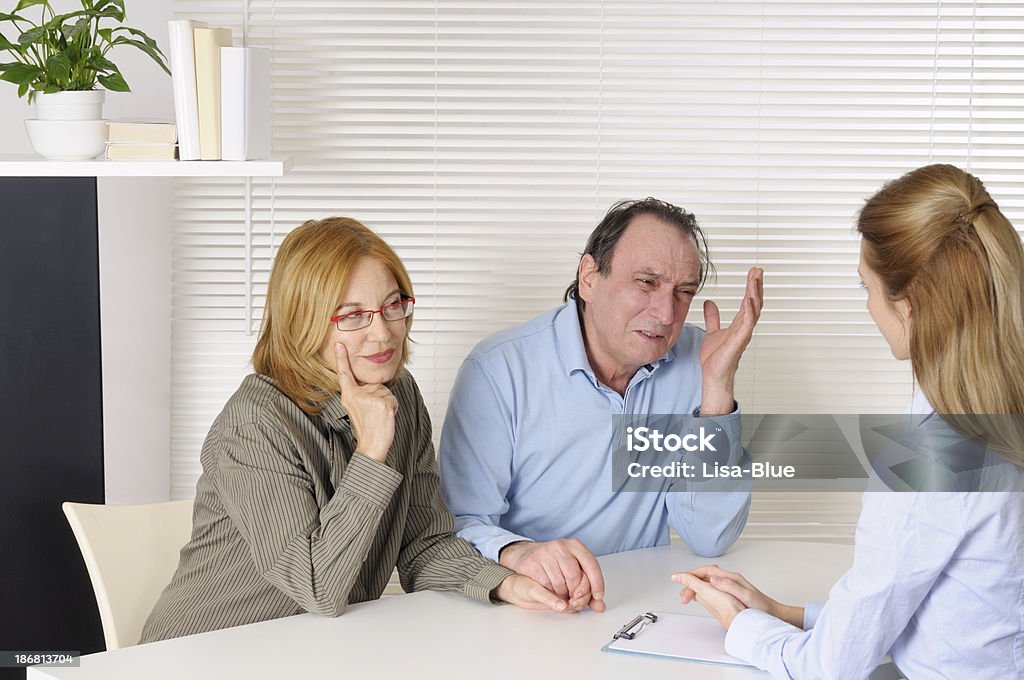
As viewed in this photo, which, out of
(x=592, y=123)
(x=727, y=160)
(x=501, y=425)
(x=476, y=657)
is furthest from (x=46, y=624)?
(x=727, y=160)

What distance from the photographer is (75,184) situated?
97.5 inches

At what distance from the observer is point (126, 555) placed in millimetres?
2201

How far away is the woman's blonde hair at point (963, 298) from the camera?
1.37 m

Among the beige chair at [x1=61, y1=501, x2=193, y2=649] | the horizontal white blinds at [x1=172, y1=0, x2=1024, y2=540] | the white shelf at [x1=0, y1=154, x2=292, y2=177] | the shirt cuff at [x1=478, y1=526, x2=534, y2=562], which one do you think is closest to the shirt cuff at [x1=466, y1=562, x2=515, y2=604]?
the shirt cuff at [x1=478, y1=526, x2=534, y2=562]

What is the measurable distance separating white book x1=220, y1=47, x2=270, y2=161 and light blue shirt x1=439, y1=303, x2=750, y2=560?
0.73 metres

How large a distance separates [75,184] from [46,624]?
40.6 inches

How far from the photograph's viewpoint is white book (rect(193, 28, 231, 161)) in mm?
2455

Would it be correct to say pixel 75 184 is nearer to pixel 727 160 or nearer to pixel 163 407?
pixel 163 407

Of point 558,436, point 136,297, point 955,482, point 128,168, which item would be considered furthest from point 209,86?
point 955,482

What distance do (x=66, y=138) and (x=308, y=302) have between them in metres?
0.85

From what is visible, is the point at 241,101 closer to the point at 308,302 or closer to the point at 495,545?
the point at 308,302

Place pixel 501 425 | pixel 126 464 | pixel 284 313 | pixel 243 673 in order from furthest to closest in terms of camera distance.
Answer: pixel 126 464 < pixel 501 425 < pixel 284 313 < pixel 243 673

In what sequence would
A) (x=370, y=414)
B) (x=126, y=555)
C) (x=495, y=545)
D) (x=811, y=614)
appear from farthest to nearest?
(x=126, y=555), (x=495, y=545), (x=370, y=414), (x=811, y=614)

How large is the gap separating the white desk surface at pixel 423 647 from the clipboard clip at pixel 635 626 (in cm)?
2
